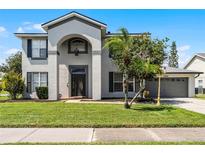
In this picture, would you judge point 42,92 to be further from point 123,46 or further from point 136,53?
point 123,46

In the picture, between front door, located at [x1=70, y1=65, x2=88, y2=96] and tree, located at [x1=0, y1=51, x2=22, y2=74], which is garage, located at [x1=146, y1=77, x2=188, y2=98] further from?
tree, located at [x1=0, y1=51, x2=22, y2=74]

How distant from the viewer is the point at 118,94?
92.0 feet

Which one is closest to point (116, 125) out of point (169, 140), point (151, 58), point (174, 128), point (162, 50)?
point (174, 128)

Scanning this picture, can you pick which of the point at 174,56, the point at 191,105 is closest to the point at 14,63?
the point at 191,105

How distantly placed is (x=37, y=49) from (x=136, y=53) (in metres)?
11.8

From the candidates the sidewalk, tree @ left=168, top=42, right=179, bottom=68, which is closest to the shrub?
the sidewalk

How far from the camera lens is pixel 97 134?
32.1ft

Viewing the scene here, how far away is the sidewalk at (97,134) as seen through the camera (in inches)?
349

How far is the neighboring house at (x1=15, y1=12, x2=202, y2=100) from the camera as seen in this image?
25547 mm

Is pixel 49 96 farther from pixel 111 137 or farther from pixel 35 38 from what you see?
pixel 111 137

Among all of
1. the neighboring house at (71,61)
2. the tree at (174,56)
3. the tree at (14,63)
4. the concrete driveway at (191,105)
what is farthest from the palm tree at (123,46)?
the tree at (174,56)

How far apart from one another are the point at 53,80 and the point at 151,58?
30.9 feet

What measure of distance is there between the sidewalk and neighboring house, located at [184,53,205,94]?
32.4 meters

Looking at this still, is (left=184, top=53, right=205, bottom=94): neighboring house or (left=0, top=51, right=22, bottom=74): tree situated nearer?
(left=184, top=53, right=205, bottom=94): neighboring house
